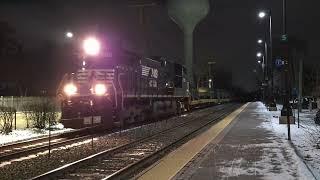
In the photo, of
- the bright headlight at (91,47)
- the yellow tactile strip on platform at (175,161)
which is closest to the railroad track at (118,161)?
the yellow tactile strip on platform at (175,161)

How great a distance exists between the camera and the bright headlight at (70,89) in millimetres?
24417

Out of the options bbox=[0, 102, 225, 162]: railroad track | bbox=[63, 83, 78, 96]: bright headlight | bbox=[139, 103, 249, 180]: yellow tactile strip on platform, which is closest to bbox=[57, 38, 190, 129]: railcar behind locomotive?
bbox=[63, 83, 78, 96]: bright headlight

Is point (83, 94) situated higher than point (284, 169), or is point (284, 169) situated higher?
point (83, 94)

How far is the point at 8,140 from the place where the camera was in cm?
2106

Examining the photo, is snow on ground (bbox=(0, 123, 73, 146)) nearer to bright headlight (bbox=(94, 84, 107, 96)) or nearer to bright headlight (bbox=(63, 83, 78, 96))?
bright headlight (bbox=(63, 83, 78, 96))

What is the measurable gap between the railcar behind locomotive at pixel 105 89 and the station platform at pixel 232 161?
20.2 feet

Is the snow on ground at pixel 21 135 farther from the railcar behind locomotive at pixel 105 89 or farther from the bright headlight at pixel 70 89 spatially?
the bright headlight at pixel 70 89

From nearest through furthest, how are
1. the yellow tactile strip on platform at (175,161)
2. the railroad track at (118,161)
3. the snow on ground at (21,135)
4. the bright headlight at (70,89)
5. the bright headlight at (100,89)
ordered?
the yellow tactile strip on platform at (175,161) → the railroad track at (118,161) → the snow on ground at (21,135) → the bright headlight at (70,89) → the bright headlight at (100,89)

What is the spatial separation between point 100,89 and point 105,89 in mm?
255

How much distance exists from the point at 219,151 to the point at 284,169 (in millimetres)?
4191

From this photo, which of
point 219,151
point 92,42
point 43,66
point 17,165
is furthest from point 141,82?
point 43,66

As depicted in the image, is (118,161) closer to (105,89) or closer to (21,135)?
(21,135)

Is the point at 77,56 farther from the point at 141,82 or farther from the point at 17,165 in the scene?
the point at 17,165

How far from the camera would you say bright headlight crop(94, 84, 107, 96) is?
2458cm
